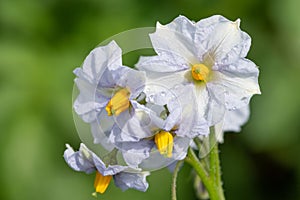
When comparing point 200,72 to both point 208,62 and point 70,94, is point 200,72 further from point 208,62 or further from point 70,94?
point 70,94

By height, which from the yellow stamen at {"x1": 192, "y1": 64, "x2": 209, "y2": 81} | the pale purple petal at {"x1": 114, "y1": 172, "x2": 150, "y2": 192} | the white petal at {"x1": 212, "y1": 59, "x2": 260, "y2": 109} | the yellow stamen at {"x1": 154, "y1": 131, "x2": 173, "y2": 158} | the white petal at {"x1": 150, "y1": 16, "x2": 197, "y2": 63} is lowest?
the pale purple petal at {"x1": 114, "y1": 172, "x2": 150, "y2": 192}

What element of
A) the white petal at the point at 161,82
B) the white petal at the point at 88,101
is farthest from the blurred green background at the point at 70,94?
the white petal at the point at 161,82

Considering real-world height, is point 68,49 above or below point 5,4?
below

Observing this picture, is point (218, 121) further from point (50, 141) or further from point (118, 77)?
point (50, 141)

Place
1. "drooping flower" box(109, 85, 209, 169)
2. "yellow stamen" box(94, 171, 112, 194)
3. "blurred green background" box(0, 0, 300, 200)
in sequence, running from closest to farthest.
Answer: "drooping flower" box(109, 85, 209, 169), "yellow stamen" box(94, 171, 112, 194), "blurred green background" box(0, 0, 300, 200)

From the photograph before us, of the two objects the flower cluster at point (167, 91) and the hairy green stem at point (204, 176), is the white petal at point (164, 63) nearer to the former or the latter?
the flower cluster at point (167, 91)

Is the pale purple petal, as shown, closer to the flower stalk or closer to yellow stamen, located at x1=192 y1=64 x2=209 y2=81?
the flower stalk

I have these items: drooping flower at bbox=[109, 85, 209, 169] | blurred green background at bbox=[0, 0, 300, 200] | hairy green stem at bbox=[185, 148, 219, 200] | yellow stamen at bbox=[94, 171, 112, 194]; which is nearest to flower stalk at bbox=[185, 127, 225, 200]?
hairy green stem at bbox=[185, 148, 219, 200]

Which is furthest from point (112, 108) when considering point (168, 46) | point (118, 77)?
point (168, 46)
